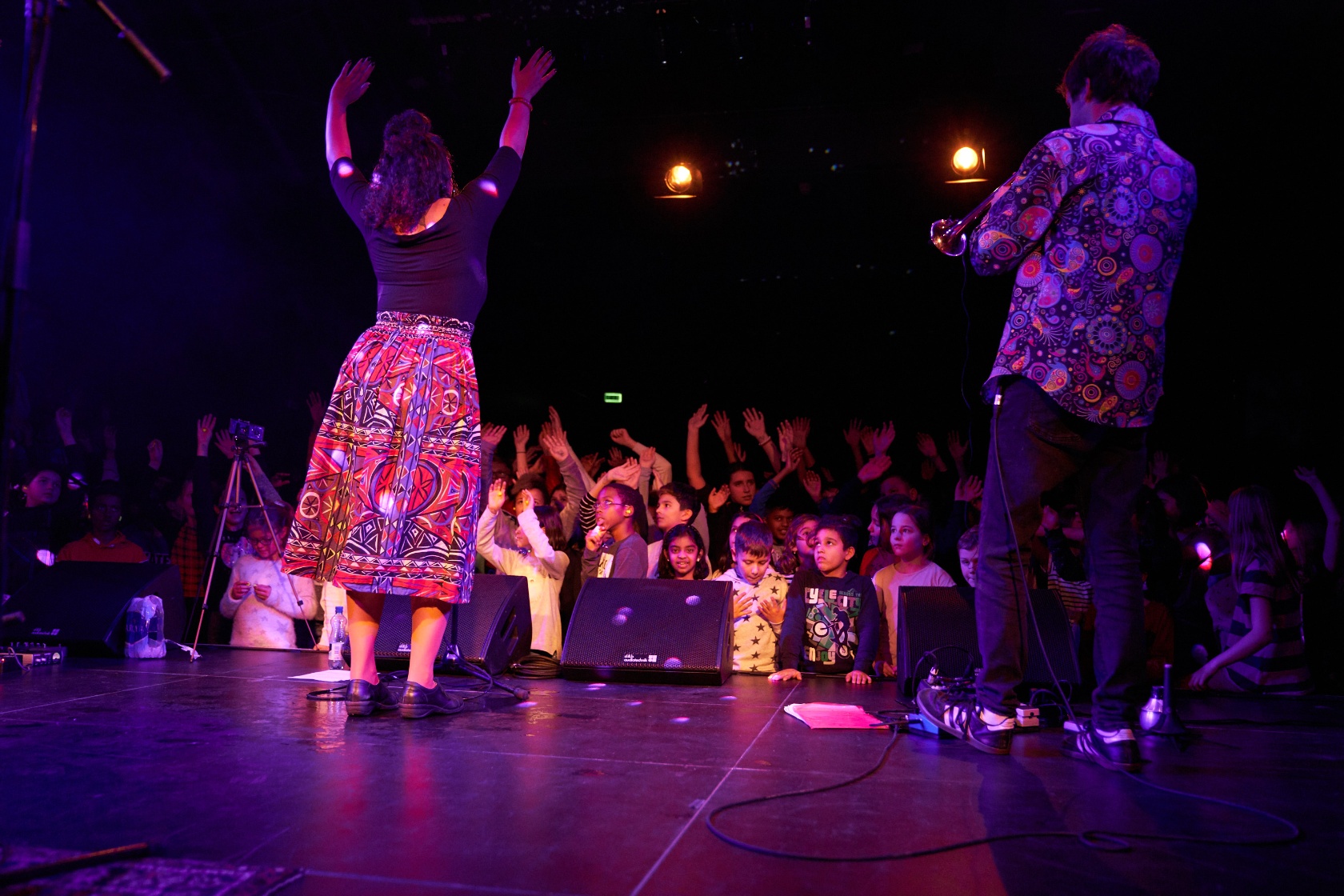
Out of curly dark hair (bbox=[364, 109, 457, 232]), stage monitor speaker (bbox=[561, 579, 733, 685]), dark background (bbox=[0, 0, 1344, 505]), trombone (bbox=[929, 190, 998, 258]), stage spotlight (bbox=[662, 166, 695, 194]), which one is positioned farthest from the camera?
stage spotlight (bbox=[662, 166, 695, 194])

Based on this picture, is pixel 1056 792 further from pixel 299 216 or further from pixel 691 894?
pixel 299 216

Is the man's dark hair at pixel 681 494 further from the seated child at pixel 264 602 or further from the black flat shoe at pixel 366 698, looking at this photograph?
the black flat shoe at pixel 366 698

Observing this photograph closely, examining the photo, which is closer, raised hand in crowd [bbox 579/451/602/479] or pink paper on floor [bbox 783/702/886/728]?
pink paper on floor [bbox 783/702/886/728]

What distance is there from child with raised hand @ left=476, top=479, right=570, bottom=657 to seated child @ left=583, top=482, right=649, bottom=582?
23cm

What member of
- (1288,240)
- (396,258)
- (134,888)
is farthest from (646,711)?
(1288,240)

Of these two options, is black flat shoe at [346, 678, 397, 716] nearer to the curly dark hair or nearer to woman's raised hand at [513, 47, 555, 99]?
the curly dark hair

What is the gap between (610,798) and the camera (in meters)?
1.80

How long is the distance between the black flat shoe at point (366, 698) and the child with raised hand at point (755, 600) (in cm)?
180

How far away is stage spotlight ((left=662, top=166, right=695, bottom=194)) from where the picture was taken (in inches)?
282

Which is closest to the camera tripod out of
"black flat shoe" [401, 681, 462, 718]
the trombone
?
"black flat shoe" [401, 681, 462, 718]

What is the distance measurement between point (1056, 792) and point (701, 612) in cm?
200

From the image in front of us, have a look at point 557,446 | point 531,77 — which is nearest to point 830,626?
point 531,77

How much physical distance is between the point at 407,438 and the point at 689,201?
528cm

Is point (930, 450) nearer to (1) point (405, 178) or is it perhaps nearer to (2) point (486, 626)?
(2) point (486, 626)
